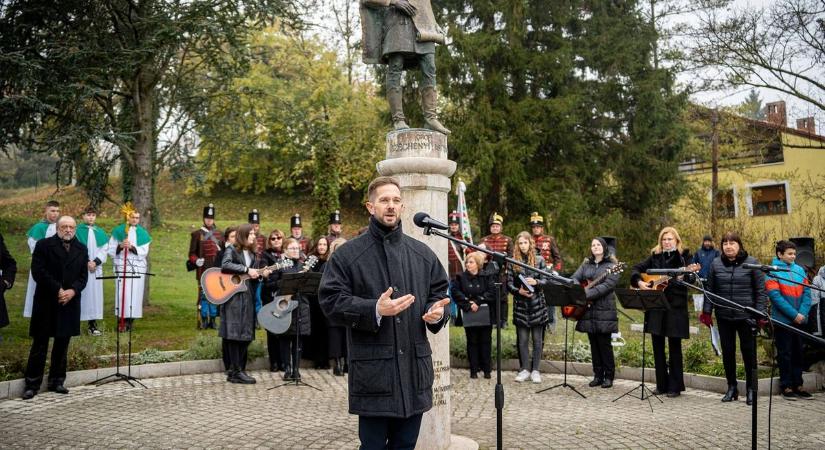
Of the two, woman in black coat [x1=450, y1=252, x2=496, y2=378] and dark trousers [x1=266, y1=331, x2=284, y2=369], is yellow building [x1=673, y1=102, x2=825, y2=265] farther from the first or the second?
dark trousers [x1=266, y1=331, x2=284, y2=369]

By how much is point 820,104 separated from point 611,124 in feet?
24.1

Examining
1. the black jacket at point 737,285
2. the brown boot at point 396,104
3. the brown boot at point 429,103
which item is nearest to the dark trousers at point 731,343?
the black jacket at point 737,285

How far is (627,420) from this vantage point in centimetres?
755

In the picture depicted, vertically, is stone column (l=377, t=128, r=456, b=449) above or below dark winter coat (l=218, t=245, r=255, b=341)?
above

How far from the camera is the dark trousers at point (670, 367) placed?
354 inches

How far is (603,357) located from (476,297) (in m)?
1.98

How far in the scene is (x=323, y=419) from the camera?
293 inches

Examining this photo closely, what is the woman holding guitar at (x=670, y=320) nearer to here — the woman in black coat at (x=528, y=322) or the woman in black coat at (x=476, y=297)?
the woman in black coat at (x=528, y=322)

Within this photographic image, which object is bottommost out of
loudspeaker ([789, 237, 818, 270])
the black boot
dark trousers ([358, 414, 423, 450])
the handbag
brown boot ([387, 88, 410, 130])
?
the black boot

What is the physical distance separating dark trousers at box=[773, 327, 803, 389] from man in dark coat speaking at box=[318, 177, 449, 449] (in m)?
6.28

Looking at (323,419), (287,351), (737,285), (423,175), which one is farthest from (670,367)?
(287,351)

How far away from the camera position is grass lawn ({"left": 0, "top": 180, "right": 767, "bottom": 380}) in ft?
34.1

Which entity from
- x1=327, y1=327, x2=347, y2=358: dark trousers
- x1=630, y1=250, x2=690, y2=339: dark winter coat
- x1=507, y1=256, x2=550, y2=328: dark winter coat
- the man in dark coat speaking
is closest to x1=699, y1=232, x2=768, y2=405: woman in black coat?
x1=630, y1=250, x2=690, y2=339: dark winter coat

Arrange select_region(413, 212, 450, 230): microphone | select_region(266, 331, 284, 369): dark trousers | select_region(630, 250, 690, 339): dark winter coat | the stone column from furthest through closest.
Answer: select_region(266, 331, 284, 369): dark trousers → select_region(630, 250, 690, 339): dark winter coat → the stone column → select_region(413, 212, 450, 230): microphone
